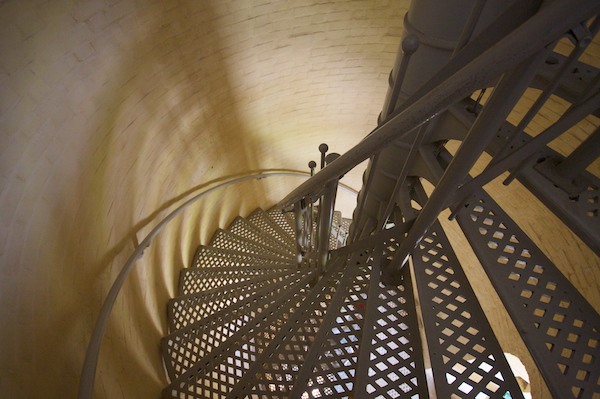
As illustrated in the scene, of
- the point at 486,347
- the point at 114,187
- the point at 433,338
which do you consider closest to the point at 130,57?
the point at 114,187

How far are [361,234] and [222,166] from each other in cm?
163

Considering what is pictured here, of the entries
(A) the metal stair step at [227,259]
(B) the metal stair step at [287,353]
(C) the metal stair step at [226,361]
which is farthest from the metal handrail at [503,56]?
(A) the metal stair step at [227,259]

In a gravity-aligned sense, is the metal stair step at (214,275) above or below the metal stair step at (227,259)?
below

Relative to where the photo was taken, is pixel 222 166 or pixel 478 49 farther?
pixel 222 166

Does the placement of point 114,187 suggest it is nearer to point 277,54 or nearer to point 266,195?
point 277,54

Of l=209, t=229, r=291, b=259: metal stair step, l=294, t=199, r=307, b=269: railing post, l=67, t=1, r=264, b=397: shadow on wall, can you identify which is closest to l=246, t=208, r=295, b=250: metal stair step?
l=209, t=229, r=291, b=259: metal stair step

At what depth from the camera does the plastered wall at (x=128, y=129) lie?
972mm

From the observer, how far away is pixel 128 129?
1621 millimetres

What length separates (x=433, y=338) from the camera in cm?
109

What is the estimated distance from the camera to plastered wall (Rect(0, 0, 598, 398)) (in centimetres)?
97

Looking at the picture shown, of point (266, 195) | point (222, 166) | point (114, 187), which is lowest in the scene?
point (114, 187)

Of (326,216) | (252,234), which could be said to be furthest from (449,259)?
(252,234)

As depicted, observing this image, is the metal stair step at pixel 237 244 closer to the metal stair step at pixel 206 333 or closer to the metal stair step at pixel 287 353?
the metal stair step at pixel 206 333

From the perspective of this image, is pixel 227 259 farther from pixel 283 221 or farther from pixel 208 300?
pixel 283 221
